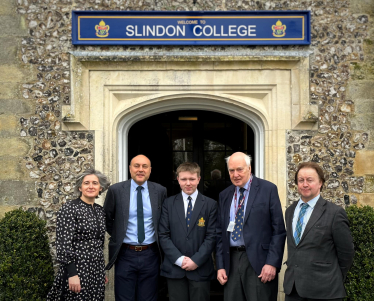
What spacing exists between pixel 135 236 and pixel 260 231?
1224 mm

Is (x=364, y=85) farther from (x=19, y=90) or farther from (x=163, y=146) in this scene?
(x=19, y=90)

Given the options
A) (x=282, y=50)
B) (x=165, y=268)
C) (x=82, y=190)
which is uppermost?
(x=282, y=50)

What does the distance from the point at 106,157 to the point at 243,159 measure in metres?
1.99

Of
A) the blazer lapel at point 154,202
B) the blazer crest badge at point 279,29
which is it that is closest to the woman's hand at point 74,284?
the blazer lapel at point 154,202

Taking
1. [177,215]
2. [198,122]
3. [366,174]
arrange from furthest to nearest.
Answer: [198,122] → [366,174] → [177,215]

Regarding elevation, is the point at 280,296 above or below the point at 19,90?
below

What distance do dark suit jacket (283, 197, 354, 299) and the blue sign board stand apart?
2.54 meters

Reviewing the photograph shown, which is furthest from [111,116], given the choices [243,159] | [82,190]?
[243,159]

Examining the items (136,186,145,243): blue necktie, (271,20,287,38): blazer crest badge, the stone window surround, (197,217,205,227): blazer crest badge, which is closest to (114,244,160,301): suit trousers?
(136,186,145,243): blue necktie

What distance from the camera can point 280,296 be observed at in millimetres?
5074

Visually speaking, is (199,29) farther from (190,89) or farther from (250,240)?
(250,240)

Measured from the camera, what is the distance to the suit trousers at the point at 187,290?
3834 mm

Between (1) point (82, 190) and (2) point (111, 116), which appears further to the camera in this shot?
(2) point (111, 116)

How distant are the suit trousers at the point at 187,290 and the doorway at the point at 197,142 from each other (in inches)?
101
